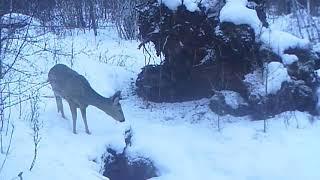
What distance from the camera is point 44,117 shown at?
10430 millimetres

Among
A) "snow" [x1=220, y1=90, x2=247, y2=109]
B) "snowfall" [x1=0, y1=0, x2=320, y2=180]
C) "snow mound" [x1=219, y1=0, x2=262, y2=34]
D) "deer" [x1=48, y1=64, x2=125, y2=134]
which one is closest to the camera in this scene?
"snowfall" [x1=0, y1=0, x2=320, y2=180]

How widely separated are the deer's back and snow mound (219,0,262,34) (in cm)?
306

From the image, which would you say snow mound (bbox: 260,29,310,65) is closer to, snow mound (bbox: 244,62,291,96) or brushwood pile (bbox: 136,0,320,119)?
brushwood pile (bbox: 136,0,320,119)

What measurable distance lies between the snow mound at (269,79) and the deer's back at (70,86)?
123 inches

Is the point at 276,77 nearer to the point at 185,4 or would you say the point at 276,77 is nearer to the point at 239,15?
the point at 239,15

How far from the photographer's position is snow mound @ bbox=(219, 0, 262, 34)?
37.4ft

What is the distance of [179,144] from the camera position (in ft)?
33.2

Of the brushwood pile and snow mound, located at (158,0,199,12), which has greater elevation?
snow mound, located at (158,0,199,12)

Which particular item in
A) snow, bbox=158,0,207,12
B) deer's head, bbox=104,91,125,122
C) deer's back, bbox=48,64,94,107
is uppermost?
snow, bbox=158,0,207,12

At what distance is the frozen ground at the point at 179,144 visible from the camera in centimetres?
855

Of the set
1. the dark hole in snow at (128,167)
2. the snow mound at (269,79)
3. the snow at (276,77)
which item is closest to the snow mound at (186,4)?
the snow mound at (269,79)

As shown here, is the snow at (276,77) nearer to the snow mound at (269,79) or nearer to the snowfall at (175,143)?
the snow mound at (269,79)

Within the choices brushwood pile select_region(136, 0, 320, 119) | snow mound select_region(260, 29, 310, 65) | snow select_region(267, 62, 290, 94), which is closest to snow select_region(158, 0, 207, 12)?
brushwood pile select_region(136, 0, 320, 119)

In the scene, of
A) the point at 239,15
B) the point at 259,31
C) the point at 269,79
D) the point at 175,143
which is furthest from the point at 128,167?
the point at 259,31
